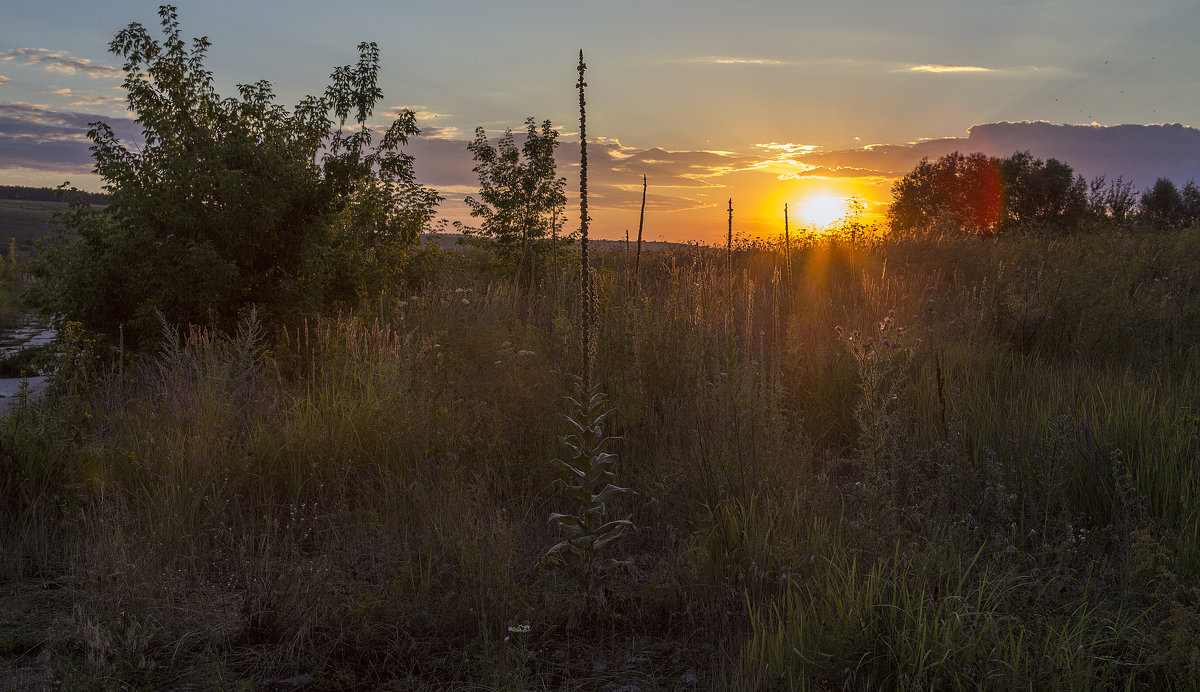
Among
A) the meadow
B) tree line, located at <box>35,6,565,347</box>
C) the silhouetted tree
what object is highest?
the silhouetted tree

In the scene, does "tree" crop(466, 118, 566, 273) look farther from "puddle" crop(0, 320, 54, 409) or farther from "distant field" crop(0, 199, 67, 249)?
"distant field" crop(0, 199, 67, 249)

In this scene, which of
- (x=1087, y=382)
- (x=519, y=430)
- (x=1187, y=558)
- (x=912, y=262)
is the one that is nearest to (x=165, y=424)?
(x=519, y=430)

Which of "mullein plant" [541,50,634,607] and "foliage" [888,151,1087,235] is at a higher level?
"foliage" [888,151,1087,235]

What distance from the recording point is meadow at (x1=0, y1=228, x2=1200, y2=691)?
2672 millimetres

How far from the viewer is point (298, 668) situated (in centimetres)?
289

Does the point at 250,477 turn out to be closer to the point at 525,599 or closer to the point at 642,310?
the point at 525,599

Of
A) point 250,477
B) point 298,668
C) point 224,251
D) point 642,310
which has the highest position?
point 224,251

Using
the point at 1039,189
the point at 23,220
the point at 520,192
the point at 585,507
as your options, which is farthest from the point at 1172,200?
the point at 23,220

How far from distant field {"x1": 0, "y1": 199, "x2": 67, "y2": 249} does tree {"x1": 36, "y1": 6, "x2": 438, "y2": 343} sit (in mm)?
64959

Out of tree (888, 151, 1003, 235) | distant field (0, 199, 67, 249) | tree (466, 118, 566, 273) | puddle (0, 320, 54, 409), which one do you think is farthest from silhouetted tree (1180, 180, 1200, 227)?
distant field (0, 199, 67, 249)

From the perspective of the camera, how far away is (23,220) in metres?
75.8

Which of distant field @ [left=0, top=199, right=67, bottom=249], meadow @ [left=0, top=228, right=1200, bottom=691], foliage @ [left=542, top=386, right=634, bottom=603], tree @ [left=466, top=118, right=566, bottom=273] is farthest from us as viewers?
distant field @ [left=0, top=199, right=67, bottom=249]

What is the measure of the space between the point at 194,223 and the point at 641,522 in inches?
259

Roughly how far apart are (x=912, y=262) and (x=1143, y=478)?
846cm
